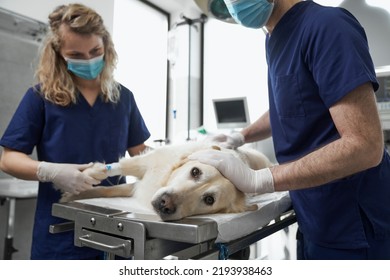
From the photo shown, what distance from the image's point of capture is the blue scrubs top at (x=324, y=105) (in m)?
0.99

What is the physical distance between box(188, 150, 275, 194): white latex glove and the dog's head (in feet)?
0.18

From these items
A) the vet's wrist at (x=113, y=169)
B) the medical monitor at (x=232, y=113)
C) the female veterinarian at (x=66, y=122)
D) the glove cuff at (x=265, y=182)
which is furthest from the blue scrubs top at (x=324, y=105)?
the medical monitor at (x=232, y=113)

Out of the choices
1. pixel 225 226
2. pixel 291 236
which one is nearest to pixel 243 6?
pixel 225 226

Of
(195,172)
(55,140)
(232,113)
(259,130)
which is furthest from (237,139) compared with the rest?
(232,113)

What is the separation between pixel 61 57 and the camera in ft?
5.31

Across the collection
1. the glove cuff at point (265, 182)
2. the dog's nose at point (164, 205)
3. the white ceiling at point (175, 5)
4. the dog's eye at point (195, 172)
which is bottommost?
the dog's nose at point (164, 205)

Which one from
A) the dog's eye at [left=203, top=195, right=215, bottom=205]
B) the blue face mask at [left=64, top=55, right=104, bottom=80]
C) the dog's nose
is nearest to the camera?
the dog's nose

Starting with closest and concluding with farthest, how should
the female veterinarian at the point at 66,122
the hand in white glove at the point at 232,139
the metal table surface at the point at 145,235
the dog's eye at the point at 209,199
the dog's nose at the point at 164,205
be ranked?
the metal table surface at the point at 145,235
the dog's nose at the point at 164,205
the dog's eye at the point at 209,199
the female veterinarian at the point at 66,122
the hand in white glove at the point at 232,139

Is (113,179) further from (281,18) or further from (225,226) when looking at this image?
(281,18)

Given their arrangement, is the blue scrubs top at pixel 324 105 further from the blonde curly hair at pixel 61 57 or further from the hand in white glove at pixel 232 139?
the blonde curly hair at pixel 61 57

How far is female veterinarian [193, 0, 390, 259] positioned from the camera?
94 cm

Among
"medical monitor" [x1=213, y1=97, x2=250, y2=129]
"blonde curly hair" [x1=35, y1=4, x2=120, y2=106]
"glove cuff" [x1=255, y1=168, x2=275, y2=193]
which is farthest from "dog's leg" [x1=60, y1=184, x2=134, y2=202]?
"medical monitor" [x1=213, y1=97, x2=250, y2=129]

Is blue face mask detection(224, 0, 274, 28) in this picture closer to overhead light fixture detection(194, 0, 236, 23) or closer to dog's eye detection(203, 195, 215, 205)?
overhead light fixture detection(194, 0, 236, 23)

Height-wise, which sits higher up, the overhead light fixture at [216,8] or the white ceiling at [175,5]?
the white ceiling at [175,5]
